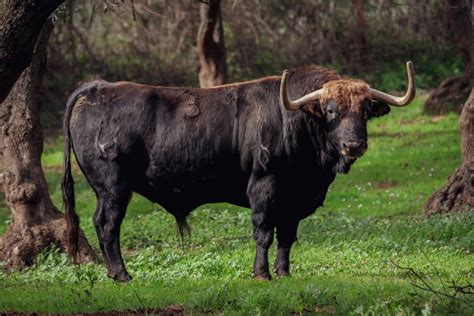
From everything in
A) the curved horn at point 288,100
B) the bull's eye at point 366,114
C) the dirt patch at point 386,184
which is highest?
the curved horn at point 288,100

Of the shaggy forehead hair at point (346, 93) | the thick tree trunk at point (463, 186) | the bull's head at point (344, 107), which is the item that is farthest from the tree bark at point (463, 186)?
the shaggy forehead hair at point (346, 93)

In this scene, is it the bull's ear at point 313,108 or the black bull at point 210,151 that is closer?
the bull's ear at point 313,108

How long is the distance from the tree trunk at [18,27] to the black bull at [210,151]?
3269 mm

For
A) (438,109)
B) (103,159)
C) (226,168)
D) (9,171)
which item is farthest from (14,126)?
(438,109)

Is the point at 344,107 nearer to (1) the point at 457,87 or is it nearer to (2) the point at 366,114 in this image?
(2) the point at 366,114

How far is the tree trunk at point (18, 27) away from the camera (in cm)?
947

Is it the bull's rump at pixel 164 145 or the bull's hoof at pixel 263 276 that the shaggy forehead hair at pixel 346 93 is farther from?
the bull's hoof at pixel 263 276

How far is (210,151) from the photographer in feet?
42.0

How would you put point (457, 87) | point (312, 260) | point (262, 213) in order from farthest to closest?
1. point (457, 87)
2. point (312, 260)
3. point (262, 213)

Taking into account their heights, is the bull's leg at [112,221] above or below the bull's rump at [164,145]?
below

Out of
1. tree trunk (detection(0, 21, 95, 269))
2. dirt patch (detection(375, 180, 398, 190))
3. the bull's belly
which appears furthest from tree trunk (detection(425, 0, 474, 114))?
the bull's belly

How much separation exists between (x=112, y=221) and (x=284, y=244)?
190 cm

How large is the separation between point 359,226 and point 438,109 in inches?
435

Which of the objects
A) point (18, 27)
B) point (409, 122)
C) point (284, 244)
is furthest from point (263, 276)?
point (409, 122)
